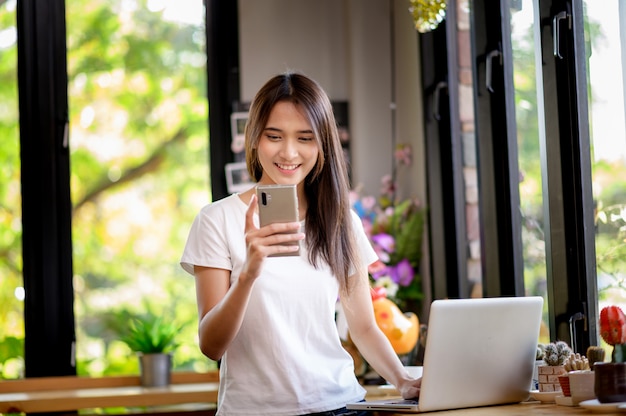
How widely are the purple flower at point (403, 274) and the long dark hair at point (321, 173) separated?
1509 mm

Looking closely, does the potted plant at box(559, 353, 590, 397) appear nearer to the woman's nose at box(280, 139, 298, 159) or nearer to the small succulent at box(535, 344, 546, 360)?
the small succulent at box(535, 344, 546, 360)

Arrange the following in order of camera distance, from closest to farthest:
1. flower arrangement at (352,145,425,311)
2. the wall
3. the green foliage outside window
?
flower arrangement at (352,145,425,311)
the wall
the green foliage outside window

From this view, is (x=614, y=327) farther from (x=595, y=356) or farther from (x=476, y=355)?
(x=476, y=355)

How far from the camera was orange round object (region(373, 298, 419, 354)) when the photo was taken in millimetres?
3184

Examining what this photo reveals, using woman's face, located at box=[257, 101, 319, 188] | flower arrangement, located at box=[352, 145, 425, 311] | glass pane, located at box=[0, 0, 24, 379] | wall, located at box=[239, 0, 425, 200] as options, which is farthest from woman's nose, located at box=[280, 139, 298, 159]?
glass pane, located at box=[0, 0, 24, 379]

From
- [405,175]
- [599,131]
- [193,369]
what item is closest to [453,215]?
[405,175]

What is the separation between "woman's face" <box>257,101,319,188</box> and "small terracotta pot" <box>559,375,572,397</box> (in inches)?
26.5

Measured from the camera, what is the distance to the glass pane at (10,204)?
155 inches

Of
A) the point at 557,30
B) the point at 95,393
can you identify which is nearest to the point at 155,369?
the point at 95,393

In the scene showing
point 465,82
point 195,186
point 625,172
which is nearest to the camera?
point 625,172

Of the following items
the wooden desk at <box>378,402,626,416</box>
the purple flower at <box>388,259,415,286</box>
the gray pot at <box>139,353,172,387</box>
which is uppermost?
the purple flower at <box>388,259,415,286</box>

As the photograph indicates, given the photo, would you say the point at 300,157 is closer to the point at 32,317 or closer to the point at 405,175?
the point at 405,175

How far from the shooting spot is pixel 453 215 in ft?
11.6

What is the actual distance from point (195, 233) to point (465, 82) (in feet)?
5.77
